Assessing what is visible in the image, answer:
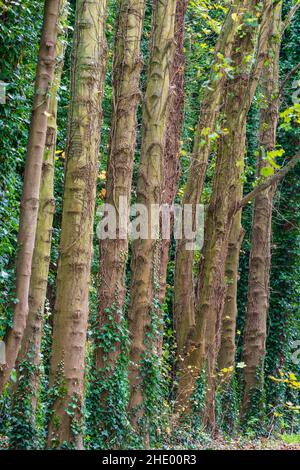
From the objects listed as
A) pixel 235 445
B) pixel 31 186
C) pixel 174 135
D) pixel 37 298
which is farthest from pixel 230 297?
pixel 31 186

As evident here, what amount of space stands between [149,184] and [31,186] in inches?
158

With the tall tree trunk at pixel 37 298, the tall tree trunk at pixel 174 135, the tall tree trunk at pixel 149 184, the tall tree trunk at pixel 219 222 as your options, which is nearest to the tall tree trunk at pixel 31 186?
the tall tree trunk at pixel 37 298

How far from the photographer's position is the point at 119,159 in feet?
36.9

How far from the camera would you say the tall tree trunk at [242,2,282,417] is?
60.8ft

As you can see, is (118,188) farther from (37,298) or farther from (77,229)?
(77,229)

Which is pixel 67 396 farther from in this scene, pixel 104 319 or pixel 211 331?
pixel 211 331

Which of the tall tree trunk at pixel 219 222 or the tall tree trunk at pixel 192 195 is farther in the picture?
the tall tree trunk at pixel 219 222

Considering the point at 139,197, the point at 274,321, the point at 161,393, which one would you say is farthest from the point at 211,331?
the point at 274,321

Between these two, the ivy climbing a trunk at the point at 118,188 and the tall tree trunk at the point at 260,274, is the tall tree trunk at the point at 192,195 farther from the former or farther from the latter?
the tall tree trunk at the point at 260,274

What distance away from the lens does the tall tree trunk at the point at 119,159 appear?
10930 millimetres

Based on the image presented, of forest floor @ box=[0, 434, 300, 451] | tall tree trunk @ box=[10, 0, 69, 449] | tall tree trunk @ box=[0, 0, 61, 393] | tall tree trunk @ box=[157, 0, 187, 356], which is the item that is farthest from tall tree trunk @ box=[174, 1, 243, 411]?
tall tree trunk @ box=[0, 0, 61, 393]

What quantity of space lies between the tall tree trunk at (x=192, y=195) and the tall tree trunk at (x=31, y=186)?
6182mm

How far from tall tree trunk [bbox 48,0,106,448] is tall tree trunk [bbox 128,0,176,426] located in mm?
2260

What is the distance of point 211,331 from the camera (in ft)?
48.1
